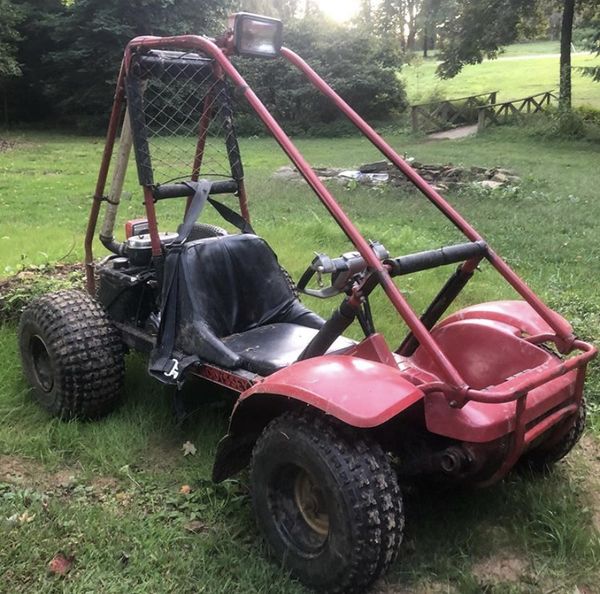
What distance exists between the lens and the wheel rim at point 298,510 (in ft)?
8.10

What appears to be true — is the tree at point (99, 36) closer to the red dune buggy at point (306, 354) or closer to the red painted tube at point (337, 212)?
the red dune buggy at point (306, 354)

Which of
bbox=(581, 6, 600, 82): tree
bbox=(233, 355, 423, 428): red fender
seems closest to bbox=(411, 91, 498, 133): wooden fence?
bbox=(581, 6, 600, 82): tree

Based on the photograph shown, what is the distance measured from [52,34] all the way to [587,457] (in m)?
23.2

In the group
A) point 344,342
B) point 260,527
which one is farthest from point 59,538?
point 344,342

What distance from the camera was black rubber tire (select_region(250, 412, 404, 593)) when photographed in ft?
7.25

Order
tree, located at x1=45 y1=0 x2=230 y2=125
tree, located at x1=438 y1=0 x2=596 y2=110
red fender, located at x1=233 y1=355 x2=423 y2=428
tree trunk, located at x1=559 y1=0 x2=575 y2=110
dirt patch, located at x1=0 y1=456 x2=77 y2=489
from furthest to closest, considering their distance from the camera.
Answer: tree, located at x1=45 y1=0 x2=230 y2=125 < tree, located at x1=438 y1=0 x2=596 y2=110 < tree trunk, located at x1=559 y1=0 x2=575 y2=110 < dirt patch, located at x1=0 y1=456 x2=77 y2=489 < red fender, located at x1=233 y1=355 x2=423 y2=428

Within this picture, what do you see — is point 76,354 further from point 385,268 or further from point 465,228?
point 465,228

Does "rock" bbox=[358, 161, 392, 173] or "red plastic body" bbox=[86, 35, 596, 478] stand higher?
"red plastic body" bbox=[86, 35, 596, 478]

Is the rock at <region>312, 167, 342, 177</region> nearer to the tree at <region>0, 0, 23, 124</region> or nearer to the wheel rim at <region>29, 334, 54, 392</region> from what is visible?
the wheel rim at <region>29, 334, 54, 392</region>

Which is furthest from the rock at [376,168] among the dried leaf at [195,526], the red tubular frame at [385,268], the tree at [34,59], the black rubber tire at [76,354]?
the tree at [34,59]

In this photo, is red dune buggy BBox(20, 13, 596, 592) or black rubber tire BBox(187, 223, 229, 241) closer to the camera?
red dune buggy BBox(20, 13, 596, 592)

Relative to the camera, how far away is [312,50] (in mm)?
24891

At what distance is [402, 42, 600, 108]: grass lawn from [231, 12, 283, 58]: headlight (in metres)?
23.7

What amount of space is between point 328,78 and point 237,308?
22.0 meters
